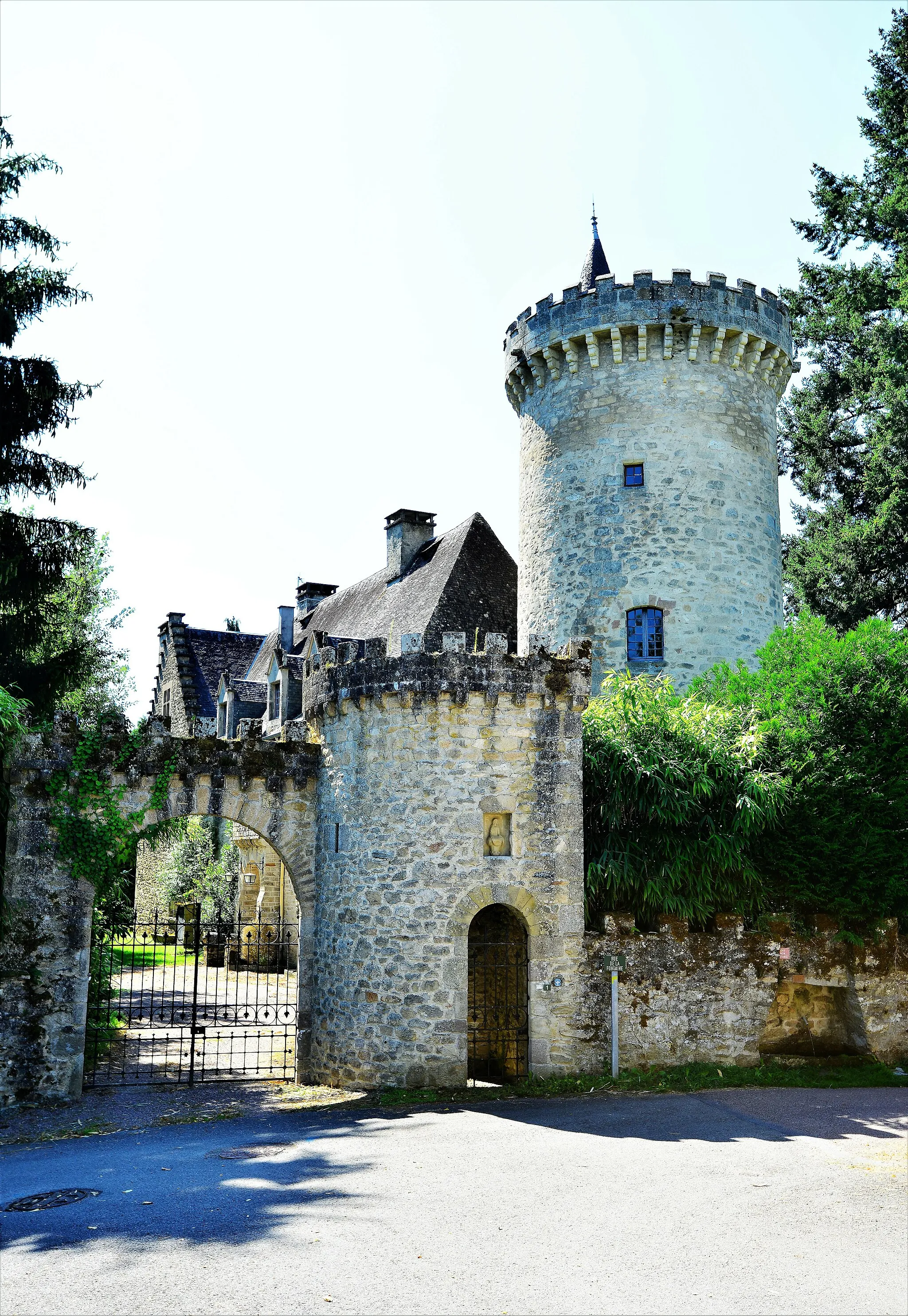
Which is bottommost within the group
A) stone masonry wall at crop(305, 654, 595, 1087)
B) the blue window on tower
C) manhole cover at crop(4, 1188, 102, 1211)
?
manhole cover at crop(4, 1188, 102, 1211)

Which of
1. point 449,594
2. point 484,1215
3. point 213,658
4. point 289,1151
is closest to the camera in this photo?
point 484,1215

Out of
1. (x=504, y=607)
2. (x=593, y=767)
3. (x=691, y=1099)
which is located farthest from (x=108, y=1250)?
(x=504, y=607)

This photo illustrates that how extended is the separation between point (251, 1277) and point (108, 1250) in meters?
1.28

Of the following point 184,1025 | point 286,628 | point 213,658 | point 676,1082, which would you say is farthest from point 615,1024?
point 213,658

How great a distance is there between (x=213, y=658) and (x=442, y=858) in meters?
27.9

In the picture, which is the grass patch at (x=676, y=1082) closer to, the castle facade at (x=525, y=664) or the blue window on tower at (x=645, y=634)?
the castle facade at (x=525, y=664)

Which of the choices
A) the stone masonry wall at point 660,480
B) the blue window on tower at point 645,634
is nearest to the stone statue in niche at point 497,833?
the stone masonry wall at point 660,480

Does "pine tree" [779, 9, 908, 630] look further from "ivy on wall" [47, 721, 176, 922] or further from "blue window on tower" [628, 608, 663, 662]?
"ivy on wall" [47, 721, 176, 922]

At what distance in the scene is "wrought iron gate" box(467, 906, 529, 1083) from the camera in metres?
14.4

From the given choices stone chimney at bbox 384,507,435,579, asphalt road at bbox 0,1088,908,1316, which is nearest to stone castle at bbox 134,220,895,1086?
asphalt road at bbox 0,1088,908,1316

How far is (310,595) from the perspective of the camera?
36625 mm

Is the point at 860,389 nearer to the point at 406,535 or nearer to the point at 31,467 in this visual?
the point at 406,535

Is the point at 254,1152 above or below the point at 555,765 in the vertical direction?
below

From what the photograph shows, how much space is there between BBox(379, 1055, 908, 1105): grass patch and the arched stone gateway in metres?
2.53
